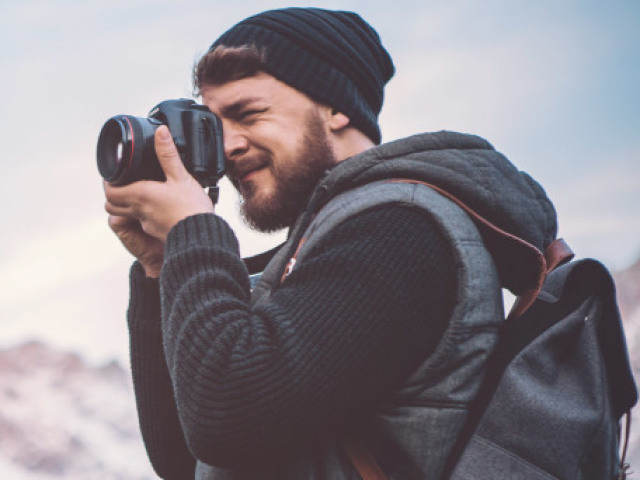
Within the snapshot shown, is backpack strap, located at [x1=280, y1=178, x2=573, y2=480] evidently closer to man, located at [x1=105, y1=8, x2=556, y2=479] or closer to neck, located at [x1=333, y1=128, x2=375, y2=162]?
man, located at [x1=105, y1=8, x2=556, y2=479]

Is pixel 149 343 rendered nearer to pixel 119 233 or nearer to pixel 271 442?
pixel 119 233

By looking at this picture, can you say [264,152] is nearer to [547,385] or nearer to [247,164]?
[247,164]

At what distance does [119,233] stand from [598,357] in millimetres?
660

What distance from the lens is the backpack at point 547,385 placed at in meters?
0.87

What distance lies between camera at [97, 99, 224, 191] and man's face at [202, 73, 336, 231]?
7 cm

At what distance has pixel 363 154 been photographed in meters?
1.02

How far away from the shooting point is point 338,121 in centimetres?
138

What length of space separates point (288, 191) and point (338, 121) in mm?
197

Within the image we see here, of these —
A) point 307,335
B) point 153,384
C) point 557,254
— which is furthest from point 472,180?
point 153,384

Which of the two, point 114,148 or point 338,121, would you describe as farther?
point 338,121

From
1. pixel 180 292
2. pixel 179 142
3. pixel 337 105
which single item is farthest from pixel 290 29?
pixel 180 292

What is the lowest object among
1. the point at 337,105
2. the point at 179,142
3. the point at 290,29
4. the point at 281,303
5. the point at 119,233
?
the point at 281,303

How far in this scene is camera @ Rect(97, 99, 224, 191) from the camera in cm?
102

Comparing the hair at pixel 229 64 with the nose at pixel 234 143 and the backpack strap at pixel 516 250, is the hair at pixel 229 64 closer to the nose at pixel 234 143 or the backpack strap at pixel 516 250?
the nose at pixel 234 143
